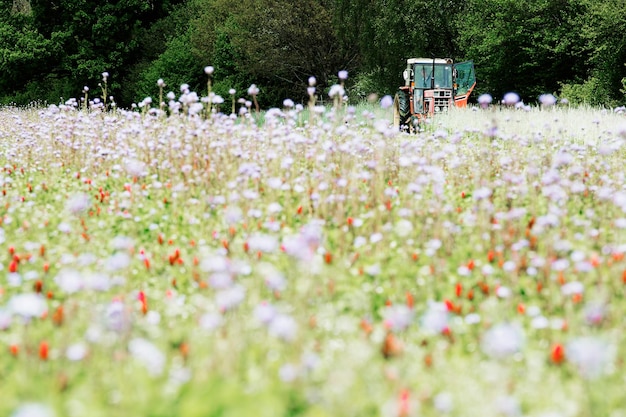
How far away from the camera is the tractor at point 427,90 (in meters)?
15.7

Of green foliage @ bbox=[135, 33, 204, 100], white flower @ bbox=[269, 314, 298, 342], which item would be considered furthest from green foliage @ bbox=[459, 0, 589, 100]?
white flower @ bbox=[269, 314, 298, 342]

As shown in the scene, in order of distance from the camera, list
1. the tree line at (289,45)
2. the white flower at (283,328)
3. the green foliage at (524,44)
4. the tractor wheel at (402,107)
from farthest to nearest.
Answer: the tree line at (289,45)
the green foliage at (524,44)
the tractor wheel at (402,107)
the white flower at (283,328)

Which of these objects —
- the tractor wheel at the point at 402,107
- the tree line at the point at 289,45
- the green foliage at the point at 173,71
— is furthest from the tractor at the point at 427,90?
the green foliage at the point at 173,71

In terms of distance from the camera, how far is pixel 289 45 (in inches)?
1158

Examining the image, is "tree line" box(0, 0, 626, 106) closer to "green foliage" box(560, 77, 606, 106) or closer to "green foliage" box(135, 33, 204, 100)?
"green foliage" box(135, 33, 204, 100)

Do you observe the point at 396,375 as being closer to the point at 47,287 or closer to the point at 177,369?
the point at 177,369

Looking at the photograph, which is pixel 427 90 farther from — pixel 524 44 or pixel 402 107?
pixel 524 44

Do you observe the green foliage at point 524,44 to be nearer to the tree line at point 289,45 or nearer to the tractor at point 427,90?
the tree line at point 289,45

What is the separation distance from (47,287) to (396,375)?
107 inches

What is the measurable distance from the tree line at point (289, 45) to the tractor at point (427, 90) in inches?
370

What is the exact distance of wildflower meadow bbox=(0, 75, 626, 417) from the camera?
286 centimetres

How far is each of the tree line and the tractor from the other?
9400 millimetres

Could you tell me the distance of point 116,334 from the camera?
3.51m

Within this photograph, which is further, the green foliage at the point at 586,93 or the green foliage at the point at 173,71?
the green foliage at the point at 173,71
